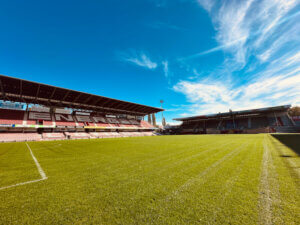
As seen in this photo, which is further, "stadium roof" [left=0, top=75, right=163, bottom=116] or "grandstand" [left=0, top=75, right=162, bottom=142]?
"grandstand" [left=0, top=75, right=162, bottom=142]

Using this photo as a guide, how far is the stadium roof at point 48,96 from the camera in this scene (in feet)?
A: 74.6

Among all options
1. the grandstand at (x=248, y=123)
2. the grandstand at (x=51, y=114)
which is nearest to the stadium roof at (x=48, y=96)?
the grandstand at (x=51, y=114)

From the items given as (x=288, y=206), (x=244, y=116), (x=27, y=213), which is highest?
(x=244, y=116)

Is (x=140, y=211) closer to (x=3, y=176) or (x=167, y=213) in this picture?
(x=167, y=213)

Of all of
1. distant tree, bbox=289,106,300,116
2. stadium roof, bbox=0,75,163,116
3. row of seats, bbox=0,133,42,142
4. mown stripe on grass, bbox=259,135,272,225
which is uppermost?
stadium roof, bbox=0,75,163,116

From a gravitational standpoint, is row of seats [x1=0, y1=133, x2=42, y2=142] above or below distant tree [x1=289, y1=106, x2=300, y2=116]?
below

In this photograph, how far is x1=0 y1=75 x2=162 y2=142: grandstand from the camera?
24133 millimetres

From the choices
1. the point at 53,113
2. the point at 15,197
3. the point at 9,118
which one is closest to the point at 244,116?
the point at 15,197

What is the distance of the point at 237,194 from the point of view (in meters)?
2.35

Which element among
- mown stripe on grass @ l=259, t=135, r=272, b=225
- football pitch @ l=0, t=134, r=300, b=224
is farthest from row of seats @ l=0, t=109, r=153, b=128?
mown stripe on grass @ l=259, t=135, r=272, b=225

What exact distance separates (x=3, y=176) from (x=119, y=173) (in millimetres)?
3558

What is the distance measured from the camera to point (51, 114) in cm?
3259

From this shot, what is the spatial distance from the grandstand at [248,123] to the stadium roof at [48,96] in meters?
33.9

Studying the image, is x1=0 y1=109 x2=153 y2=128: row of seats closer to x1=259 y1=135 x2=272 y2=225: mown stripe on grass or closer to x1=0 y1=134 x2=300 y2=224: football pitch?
x1=0 y1=134 x2=300 y2=224: football pitch
